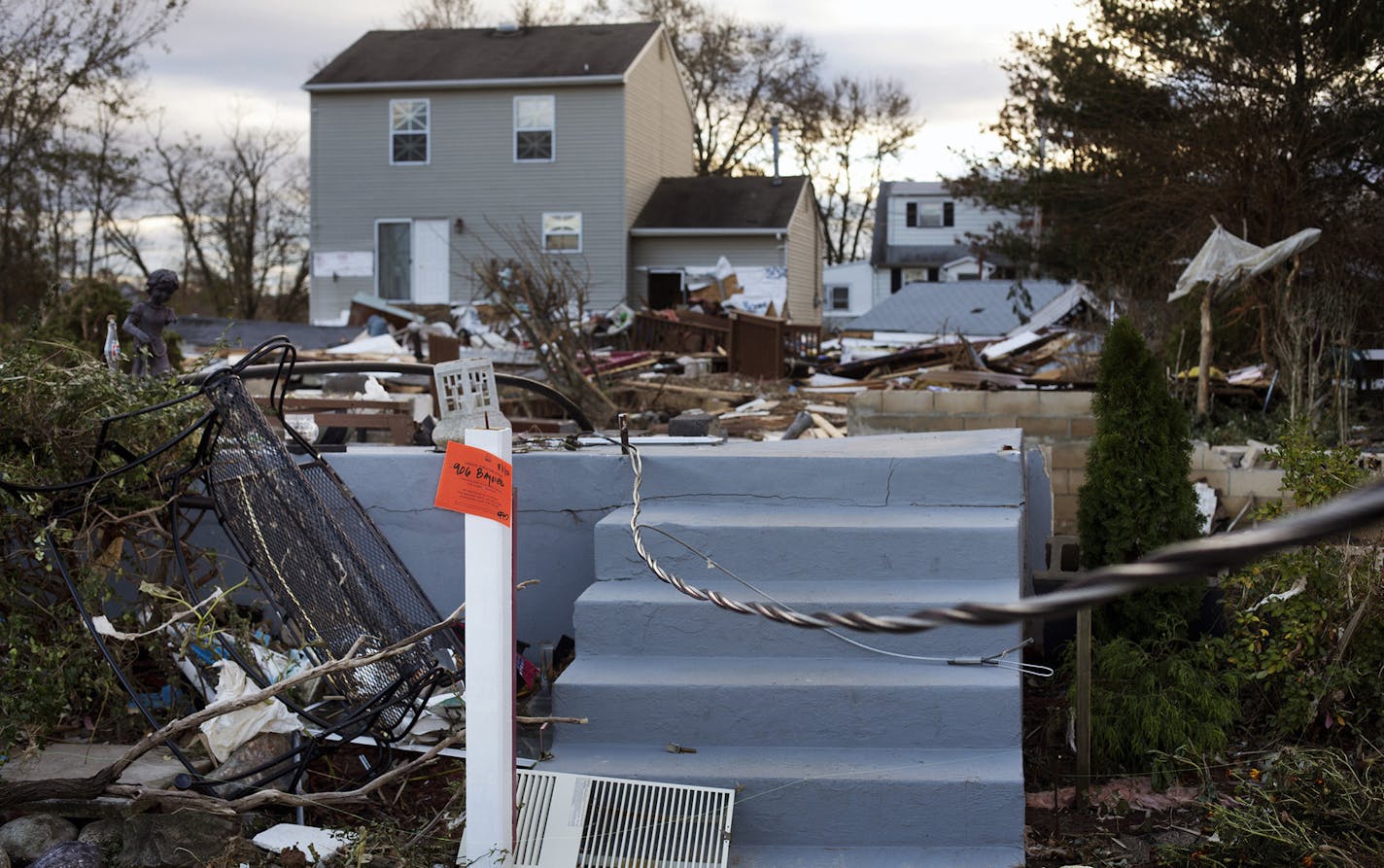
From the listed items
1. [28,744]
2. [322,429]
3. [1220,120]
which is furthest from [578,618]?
[1220,120]

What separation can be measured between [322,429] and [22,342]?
2698 millimetres

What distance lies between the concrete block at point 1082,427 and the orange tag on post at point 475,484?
17.2 feet

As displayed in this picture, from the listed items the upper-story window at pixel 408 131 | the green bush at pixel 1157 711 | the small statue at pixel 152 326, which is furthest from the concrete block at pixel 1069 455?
the upper-story window at pixel 408 131

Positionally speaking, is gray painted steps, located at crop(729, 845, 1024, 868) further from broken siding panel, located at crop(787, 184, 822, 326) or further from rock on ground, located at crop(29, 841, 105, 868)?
broken siding panel, located at crop(787, 184, 822, 326)

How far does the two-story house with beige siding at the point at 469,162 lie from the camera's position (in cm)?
2698

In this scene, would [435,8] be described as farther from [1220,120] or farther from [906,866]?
[906,866]

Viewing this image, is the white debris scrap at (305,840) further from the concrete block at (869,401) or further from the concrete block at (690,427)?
the concrete block at (869,401)

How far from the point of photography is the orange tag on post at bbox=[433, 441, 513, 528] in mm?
3209

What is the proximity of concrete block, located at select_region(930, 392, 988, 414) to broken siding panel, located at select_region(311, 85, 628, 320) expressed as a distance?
1921 cm

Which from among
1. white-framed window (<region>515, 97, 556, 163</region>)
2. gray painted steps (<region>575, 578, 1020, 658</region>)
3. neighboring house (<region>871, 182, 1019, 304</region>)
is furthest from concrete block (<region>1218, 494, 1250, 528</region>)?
neighboring house (<region>871, 182, 1019, 304</region>)

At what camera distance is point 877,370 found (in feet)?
55.3

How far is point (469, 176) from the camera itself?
2744cm

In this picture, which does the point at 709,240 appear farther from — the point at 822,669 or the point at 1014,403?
the point at 822,669

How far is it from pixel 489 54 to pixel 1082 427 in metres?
23.0
